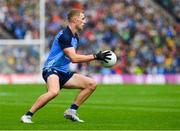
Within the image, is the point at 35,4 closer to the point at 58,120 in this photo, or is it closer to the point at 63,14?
the point at 63,14

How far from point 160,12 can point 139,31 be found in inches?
121

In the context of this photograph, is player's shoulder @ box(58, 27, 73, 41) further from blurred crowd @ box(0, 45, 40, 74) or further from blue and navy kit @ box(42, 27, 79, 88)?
blurred crowd @ box(0, 45, 40, 74)

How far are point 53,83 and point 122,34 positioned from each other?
85.4 ft

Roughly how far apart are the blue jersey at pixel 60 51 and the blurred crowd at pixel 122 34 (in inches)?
932

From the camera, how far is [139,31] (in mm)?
40969

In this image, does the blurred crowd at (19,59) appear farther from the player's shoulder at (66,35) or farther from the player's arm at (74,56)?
the player's arm at (74,56)

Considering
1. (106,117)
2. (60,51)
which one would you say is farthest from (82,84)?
(106,117)

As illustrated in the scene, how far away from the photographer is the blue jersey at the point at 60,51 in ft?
50.0

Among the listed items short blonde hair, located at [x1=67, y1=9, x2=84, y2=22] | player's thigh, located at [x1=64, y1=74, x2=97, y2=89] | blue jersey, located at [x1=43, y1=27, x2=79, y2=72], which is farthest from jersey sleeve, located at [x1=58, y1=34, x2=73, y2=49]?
player's thigh, located at [x1=64, y1=74, x2=97, y2=89]

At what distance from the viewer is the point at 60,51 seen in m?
15.4

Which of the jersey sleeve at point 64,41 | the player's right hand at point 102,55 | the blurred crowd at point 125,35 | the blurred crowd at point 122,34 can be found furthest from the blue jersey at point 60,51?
the blurred crowd at point 125,35

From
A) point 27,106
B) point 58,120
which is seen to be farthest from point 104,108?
point 58,120

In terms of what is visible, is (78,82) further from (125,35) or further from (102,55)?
(125,35)

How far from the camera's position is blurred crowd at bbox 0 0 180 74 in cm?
4000
